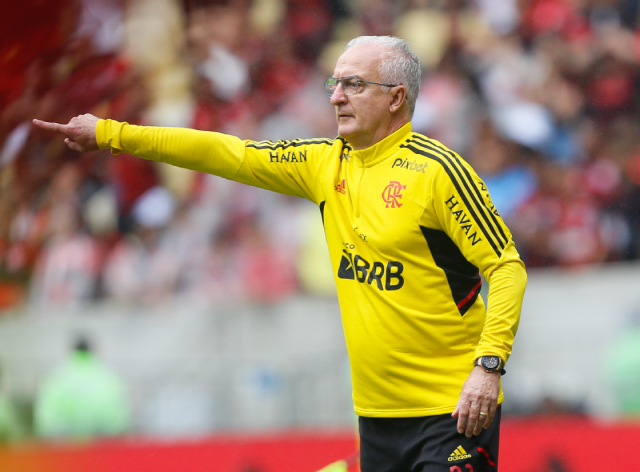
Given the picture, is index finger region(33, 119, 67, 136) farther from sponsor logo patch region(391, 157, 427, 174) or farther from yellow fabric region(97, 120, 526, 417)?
sponsor logo patch region(391, 157, 427, 174)

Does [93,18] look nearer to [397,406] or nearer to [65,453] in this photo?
[65,453]

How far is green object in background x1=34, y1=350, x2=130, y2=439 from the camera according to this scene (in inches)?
230

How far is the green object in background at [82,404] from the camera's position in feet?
19.1

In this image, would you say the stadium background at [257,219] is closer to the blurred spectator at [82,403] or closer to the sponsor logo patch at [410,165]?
the blurred spectator at [82,403]

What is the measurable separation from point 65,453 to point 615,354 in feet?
11.8

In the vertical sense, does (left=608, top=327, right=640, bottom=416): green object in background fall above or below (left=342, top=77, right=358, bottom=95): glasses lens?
below

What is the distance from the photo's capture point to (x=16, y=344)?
6.86 m

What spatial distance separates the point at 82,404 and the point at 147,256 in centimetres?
194

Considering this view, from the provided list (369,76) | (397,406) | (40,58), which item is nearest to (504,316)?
(397,406)

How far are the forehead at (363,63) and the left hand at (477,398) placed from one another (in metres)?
1.03

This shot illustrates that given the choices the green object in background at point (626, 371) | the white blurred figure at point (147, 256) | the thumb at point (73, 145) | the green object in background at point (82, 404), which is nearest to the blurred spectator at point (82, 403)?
the green object in background at point (82, 404)

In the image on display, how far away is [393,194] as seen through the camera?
2861 mm

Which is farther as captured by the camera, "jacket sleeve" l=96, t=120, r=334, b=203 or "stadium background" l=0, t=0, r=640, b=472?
"stadium background" l=0, t=0, r=640, b=472

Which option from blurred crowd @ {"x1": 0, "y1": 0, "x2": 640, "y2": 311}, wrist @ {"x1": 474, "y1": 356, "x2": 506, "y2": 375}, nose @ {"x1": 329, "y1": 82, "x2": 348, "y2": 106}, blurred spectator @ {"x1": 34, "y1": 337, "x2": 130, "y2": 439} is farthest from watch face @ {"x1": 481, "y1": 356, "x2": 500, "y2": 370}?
blurred crowd @ {"x1": 0, "y1": 0, "x2": 640, "y2": 311}
